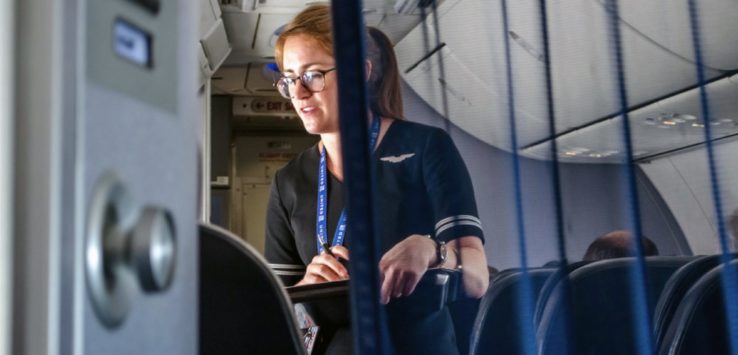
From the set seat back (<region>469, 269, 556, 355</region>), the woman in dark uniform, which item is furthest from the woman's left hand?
seat back (<region>469, 269, 556, 355</region>)

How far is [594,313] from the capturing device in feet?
4.25

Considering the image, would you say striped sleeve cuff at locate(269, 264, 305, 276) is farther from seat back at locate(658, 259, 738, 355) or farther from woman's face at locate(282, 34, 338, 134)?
seat back at locate(658, 259, 738, 355)

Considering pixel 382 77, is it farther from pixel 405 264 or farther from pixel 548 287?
pixel 548 287

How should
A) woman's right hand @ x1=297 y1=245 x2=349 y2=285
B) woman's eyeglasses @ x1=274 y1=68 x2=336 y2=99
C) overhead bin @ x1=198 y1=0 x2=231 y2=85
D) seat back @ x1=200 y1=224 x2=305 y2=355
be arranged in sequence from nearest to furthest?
seat back @ x1=200 y1=224 x2=305 y2=355
woman's eyeglasses @ x1=274 y1=68 x2=336 y2=99
woman's right hand @ x1=297 y1=245 x2=349 y2=285
overhead bin @ x1=198 y1=0 x2=231 y2=85

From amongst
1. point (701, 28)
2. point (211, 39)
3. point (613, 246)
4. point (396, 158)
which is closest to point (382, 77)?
point (396, 158)

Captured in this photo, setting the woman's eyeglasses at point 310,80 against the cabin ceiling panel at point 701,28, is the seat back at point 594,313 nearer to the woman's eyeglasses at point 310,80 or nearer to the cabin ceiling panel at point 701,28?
the cabin ceiling panel at point 701,28

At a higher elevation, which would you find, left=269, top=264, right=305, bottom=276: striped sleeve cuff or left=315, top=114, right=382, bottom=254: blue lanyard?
left=315, top=114, right=382, bottom=254: blue lanyard

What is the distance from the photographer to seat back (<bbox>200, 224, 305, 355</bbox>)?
895 mm

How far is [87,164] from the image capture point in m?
0.23

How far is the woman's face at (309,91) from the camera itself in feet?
4.78

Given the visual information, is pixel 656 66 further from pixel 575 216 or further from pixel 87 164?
pixel 87 164

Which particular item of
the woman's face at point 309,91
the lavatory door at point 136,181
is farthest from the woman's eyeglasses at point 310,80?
the lavatory door at point 136,181

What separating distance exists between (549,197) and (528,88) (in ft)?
0.61

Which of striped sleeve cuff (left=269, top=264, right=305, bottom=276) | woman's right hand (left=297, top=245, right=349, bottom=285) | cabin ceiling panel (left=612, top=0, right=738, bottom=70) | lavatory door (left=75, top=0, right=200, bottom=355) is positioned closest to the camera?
lavatory door (left=75, top=0, right=200, bottom=355)
